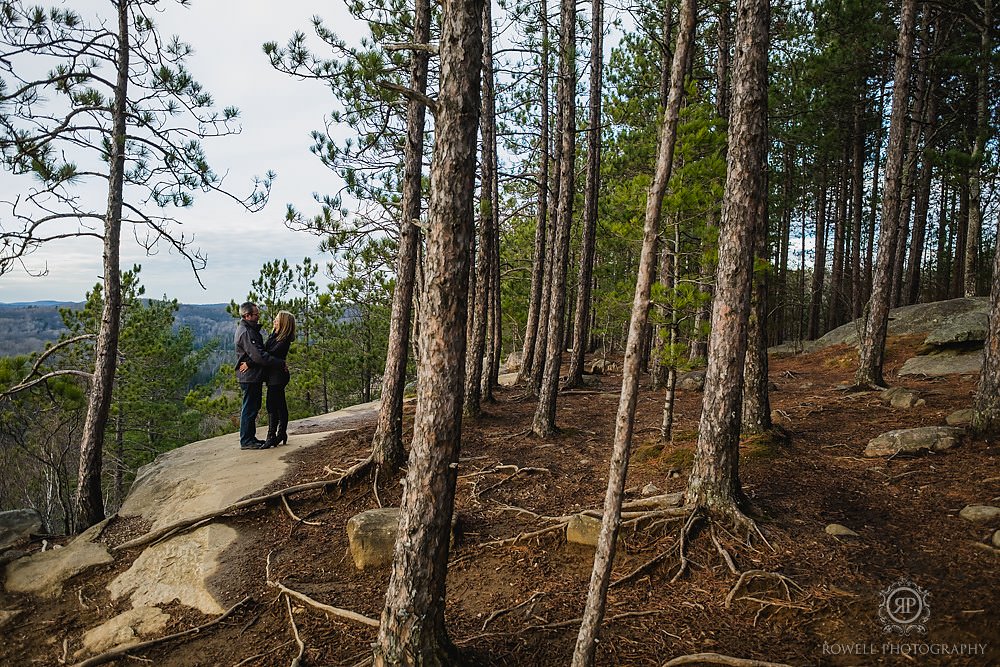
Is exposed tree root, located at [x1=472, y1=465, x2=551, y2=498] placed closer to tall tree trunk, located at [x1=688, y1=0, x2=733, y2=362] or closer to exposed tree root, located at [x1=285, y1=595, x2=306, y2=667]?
exposed tree root, located at [x1=285, y1=595, x2=306, y2=667]

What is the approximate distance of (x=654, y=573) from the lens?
4562 mm

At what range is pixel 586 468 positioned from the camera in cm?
733

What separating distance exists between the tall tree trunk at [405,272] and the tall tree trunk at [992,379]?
22.5 ft

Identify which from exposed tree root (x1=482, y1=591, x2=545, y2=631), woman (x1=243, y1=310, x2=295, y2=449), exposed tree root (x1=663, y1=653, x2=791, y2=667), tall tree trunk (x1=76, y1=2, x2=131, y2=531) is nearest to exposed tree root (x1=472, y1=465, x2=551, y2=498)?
exposed tree root (x1=482, y1=591, x2=545, y2=631)

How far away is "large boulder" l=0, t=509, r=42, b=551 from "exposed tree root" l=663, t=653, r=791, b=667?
26.2ft

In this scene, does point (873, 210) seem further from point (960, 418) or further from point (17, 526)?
point (17, 526)

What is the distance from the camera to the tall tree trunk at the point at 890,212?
9.34 m

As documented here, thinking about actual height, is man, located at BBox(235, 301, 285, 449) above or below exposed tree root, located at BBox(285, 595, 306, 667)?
above

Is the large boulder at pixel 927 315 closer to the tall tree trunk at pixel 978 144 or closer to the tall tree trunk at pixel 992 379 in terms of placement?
the tall tree trunk at pixel 978 144

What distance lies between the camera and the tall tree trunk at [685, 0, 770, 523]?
5.00 m

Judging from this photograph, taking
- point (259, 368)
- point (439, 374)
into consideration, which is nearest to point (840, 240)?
point (259, 368)

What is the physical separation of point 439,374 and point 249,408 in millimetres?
6838

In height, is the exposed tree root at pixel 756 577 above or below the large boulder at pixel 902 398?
below

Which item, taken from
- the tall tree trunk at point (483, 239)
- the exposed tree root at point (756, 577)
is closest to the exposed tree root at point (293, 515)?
the tall tree trunk at point (483, 239)
